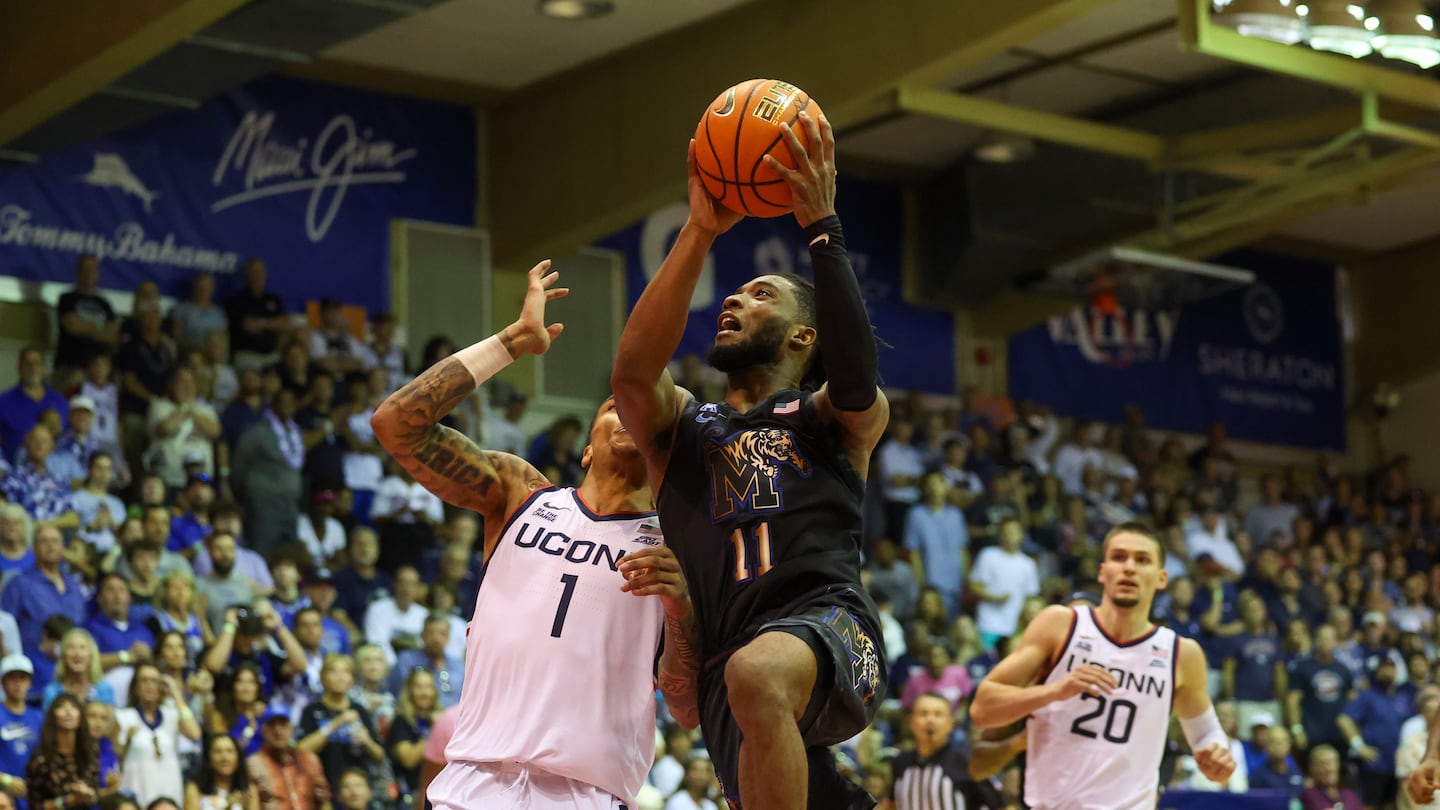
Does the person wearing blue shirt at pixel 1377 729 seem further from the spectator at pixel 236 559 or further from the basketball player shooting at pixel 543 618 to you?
the basketball player shooting at pixel 543 618

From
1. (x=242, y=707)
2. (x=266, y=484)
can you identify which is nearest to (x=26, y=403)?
(x=266, y=484)

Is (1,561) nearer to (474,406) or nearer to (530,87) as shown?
(474,406)

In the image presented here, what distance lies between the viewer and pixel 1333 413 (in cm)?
2597

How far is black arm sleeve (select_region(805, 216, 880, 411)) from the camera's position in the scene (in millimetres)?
4832

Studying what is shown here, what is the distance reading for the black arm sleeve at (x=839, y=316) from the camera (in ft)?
15.9

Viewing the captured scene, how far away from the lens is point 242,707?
452 inches

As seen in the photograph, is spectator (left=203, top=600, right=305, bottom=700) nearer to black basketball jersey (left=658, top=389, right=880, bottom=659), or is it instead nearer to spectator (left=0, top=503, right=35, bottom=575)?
spectator (left=0, top=503, right=35, bottom=575)

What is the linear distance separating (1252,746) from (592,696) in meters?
12.4

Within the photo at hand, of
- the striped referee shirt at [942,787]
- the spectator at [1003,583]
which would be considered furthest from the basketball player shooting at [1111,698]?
the spectator at [1003,583]

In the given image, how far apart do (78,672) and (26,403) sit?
10.6 ft

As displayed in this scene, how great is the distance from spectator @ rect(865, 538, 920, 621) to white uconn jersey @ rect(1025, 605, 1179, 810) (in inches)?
329

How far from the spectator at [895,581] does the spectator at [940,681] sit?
1.46m

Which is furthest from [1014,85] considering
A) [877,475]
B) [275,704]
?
[275,704]

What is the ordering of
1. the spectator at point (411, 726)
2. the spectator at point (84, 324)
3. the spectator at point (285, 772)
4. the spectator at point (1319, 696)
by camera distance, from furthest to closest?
1. the spectator at point (1319, 696)
2. the spectator at point (84, 324)
3. the spectator at point (411, 726)
4. the spectator at point (285, 772)
